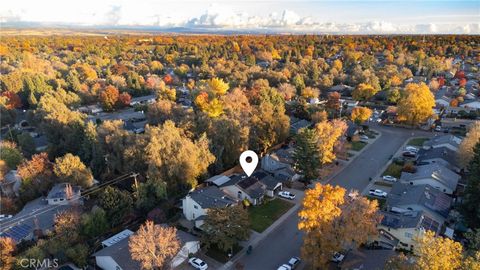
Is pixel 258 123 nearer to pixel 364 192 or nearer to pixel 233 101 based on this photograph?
pixel 233 101

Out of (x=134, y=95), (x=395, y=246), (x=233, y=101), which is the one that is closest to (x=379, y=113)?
(x=233, y=101)

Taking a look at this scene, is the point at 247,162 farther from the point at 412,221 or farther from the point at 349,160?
the point at 412,221

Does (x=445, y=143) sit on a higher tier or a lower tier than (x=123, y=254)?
higher

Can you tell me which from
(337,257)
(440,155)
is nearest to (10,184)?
(337,257)

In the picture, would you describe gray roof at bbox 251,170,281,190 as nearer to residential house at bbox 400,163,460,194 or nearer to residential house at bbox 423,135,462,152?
residential house at bbox 400,163,460,194

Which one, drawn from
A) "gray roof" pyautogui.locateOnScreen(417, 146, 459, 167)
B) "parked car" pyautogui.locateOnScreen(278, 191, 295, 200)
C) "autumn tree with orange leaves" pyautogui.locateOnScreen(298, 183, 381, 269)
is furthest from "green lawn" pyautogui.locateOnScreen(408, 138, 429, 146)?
"autumn tree with orange leaves" pyautogui.locateOnScreen(298, 183, 381, 269)

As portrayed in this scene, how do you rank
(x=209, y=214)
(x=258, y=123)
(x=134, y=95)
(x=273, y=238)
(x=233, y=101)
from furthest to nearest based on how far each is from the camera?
(x=134, y=95) < (x=233, y=101) < (x=258, y=123) < (x=273, y=238) < (x=209, y=214)

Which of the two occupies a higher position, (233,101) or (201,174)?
(233,101)
